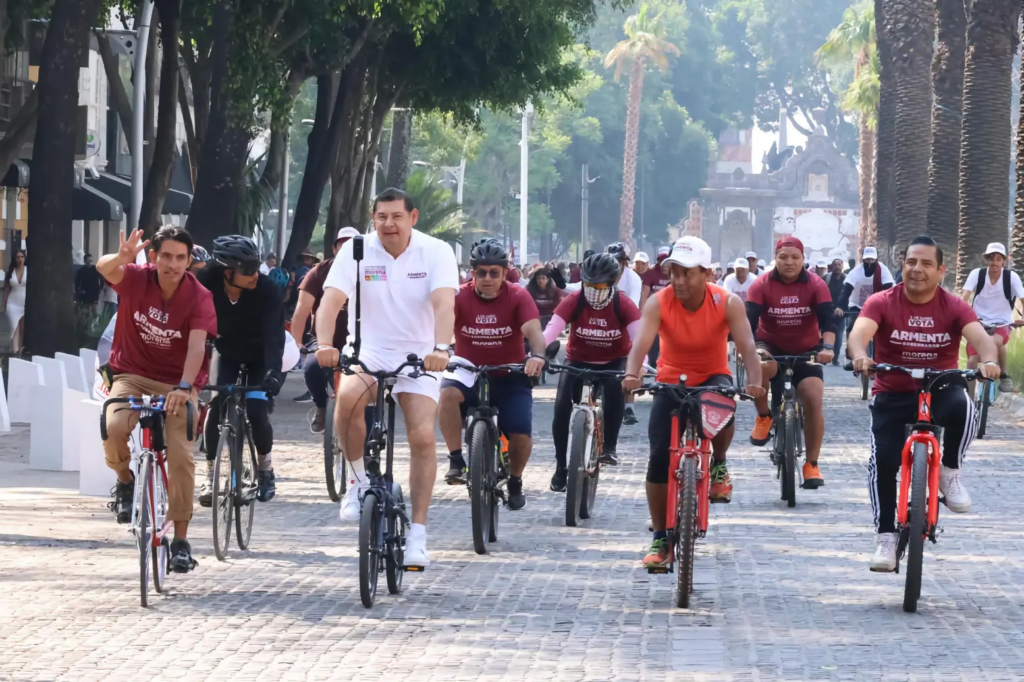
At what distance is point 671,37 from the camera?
11569 cm

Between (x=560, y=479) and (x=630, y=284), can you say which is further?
(x=630, y=284)

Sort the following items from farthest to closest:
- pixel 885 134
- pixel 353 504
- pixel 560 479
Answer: pixel 885 134, pixel 560 479, pixel 353 504

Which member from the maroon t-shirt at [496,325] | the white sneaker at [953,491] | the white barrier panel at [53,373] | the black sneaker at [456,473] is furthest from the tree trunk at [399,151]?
the white sneaker at [953,491]

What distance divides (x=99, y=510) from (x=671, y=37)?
105870 millimetres

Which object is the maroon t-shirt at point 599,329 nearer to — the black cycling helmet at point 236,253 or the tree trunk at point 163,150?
the black cycling helmet at point 236,253

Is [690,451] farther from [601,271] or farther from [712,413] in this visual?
[601,271]

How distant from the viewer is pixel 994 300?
18578 millimetres

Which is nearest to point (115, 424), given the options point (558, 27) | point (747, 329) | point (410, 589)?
point (410, 589)

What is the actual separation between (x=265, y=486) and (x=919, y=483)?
4.14 metres

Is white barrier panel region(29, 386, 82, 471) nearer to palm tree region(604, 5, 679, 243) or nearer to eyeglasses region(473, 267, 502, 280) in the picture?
eyeglasses region(473, 267, 502, 280)

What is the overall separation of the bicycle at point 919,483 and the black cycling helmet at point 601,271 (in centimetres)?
388

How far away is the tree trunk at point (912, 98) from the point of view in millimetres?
38188

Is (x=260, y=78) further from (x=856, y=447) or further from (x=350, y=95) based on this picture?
(x=856, y=447)

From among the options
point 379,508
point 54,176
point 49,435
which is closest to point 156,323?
point 379,508
